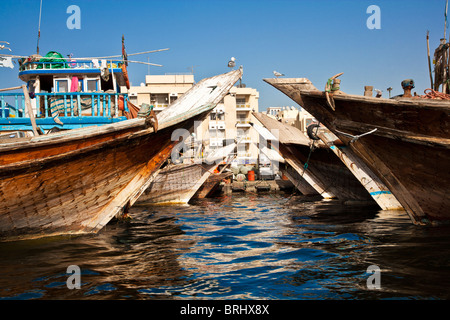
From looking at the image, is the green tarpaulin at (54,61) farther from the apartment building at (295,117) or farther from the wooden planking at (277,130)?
the apartment building at (295,117)

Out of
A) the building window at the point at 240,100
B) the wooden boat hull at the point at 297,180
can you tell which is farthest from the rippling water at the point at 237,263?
the building window at the point at 240,100

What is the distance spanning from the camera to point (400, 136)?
6.47 m

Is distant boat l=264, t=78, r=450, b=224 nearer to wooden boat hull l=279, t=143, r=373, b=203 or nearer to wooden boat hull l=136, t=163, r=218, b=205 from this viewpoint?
wooden boat hull l=279, t=143, r=373, b=203

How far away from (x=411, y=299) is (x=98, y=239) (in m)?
5.54

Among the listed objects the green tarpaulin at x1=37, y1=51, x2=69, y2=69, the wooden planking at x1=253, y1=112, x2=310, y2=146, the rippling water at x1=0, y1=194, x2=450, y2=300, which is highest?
the green tarpaulin at x1=37, y1=51, x2=69, y2=69

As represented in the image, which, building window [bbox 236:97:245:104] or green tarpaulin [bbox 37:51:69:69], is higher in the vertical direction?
building window [bbox 236:97:245:104]

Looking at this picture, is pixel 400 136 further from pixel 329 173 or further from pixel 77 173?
pixel 329 173

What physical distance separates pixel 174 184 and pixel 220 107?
2671cm

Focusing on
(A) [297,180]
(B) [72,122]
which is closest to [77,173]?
(B) [72,122]

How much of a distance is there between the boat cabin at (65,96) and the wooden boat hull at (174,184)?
14.9 feet

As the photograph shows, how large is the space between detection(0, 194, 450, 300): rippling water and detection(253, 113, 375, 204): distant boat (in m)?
5.62

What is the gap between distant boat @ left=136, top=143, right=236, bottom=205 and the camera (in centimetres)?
1628

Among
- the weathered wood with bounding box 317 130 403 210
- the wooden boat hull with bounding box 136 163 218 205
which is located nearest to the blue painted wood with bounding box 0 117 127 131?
the wooden boat hull with bounding box 136 163 218 205
